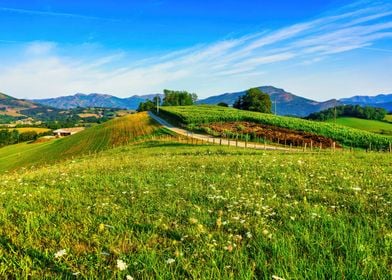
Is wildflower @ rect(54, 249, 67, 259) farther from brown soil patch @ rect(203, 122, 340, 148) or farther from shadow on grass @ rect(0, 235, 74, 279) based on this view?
brown soil patch @ rect(203, 122, 340, 148)

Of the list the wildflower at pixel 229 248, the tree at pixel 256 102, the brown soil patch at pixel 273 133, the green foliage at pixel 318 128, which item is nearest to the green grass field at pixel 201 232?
the wildflower at pixel 229 248

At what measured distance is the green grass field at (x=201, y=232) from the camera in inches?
173

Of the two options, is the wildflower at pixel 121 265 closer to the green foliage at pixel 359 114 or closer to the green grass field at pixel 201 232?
the green grass field at pixel 201 232

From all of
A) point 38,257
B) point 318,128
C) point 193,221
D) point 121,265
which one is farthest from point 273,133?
point 121,265

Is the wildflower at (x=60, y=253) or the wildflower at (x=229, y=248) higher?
the wildflower at (x=229, y=248)

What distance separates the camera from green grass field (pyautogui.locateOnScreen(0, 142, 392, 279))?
438cm

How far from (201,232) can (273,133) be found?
6464 cm

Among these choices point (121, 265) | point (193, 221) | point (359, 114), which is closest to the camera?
point (121, 265)

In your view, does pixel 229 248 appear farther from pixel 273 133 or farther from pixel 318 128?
pixel 318 128

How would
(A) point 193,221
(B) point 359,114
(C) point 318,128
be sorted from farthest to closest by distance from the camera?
(B) point 359,114 < (C) point 318,128 < (A) point 193,221

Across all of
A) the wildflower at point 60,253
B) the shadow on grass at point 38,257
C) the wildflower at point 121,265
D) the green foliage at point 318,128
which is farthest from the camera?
the green foliage at point 318,128

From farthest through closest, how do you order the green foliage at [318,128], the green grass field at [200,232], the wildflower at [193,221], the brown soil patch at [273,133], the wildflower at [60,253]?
the green foliage at [318,128]
the brown soil patch at [273,133]
the wildflower at [193,221]
the wildflower at [60,253]
the green grass field at [200,232]

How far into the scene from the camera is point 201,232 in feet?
18.5

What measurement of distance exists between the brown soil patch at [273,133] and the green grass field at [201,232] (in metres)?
54.4
